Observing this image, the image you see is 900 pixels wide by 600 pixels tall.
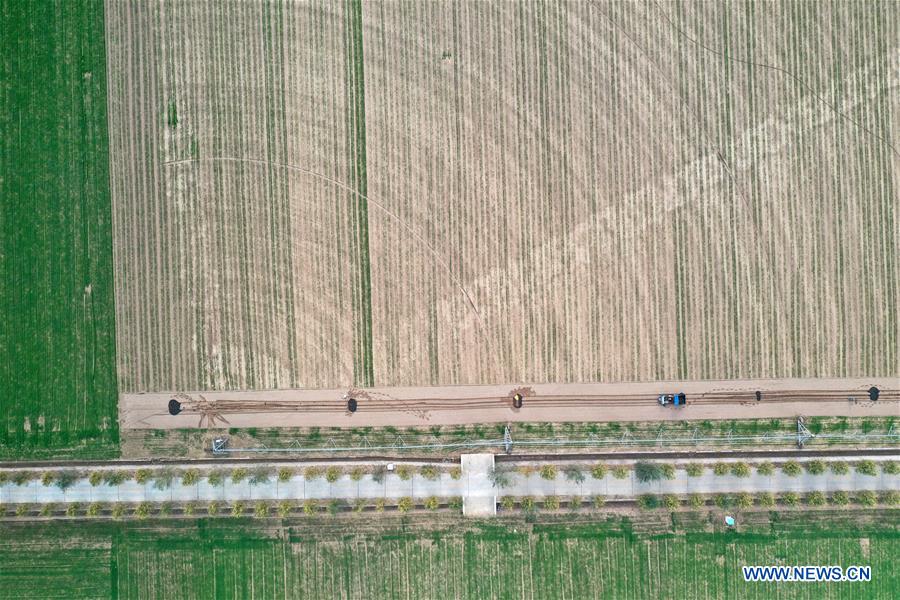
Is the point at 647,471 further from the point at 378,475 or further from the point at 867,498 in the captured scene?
the point at 378,475

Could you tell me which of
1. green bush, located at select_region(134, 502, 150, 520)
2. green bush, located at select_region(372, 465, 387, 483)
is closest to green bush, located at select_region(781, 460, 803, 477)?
green bush, located at select_region(372, 465, 387, 483)

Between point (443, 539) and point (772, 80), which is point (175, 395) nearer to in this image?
point (443, 539)

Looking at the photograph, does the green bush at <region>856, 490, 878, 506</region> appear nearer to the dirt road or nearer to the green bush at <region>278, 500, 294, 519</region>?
the dirt road

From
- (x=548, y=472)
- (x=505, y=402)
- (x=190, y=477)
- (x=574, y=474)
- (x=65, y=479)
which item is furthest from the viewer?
(x=505, y=402)

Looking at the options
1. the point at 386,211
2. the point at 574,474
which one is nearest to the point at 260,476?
the point at 386,211

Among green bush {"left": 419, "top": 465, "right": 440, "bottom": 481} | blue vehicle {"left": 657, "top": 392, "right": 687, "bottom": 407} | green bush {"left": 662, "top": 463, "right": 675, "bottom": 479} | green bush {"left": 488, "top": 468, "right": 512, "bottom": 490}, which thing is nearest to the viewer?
green bush {"left": 662, "top": 463, "right": 675, "bottom": 479}

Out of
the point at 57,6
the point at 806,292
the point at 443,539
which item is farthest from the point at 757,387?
the point at 57,6
